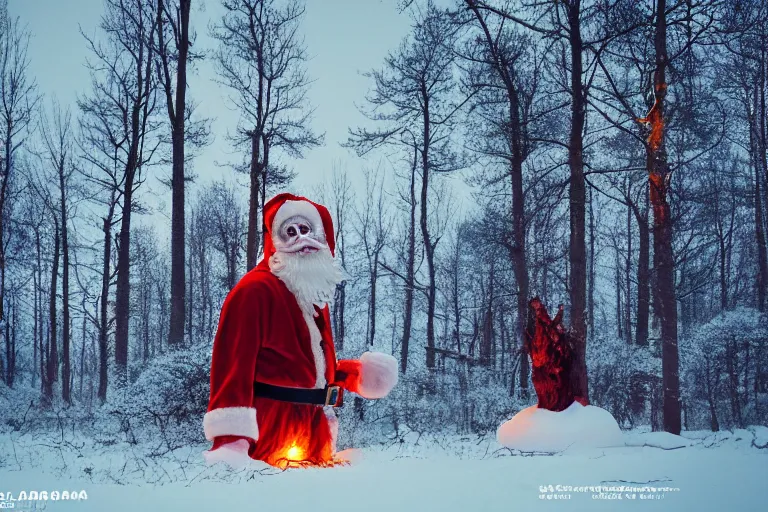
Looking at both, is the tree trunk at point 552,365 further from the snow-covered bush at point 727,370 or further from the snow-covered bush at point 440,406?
the snow-covered bush at point 727,370

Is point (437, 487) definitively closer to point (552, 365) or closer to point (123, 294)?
point (552, 365)

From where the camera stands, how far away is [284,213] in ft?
8.76

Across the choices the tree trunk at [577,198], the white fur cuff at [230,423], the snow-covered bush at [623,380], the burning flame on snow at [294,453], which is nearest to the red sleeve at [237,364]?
the white fur cuff at [230,423]

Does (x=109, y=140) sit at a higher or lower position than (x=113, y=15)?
lower

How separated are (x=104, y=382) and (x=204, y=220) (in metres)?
5.59

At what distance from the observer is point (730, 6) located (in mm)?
6605

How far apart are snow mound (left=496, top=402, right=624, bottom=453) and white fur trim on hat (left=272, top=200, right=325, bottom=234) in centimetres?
214

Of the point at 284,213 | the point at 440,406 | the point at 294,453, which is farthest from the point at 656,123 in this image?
the point at 294,453

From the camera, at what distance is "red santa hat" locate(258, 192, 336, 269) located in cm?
267

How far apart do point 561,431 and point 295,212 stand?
7.83ft

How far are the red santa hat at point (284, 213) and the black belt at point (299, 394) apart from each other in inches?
23.0

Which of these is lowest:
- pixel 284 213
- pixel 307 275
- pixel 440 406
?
pixel 440 406

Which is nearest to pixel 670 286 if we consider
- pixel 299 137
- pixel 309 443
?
pixel 309 443

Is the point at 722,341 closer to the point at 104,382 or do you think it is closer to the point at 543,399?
the point at 543,399
